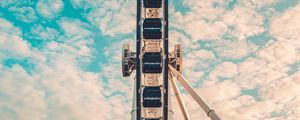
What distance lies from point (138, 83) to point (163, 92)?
220cm

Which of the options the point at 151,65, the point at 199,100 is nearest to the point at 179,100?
the point at 151,65

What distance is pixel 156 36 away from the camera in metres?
40.0

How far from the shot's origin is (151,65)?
4000cm

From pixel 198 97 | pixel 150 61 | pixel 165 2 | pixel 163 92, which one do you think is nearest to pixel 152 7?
pixel 165 2

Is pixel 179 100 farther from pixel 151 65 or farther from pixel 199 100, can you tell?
pixel 199 100

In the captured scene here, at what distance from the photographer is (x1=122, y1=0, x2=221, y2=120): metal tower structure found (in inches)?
1517

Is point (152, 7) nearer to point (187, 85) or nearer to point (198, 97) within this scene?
point (187, 85)

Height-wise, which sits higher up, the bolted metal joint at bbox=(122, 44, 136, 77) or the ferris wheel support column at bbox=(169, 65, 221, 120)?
the bolted metal joint at bbox=(122, 44, 136, 77)

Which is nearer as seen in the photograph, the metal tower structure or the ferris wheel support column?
the ferris wheel support column

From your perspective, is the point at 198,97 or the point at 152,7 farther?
the point at 152,7

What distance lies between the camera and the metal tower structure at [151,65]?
38531mm

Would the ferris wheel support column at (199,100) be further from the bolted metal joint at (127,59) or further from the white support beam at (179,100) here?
the bolted metal joint at (127,59)

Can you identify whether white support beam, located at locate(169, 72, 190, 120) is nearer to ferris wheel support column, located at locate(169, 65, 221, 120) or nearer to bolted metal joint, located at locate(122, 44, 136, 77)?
ferris wheel support column, located at locate(169, 65, 221, 120)

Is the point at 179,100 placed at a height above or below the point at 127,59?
below
